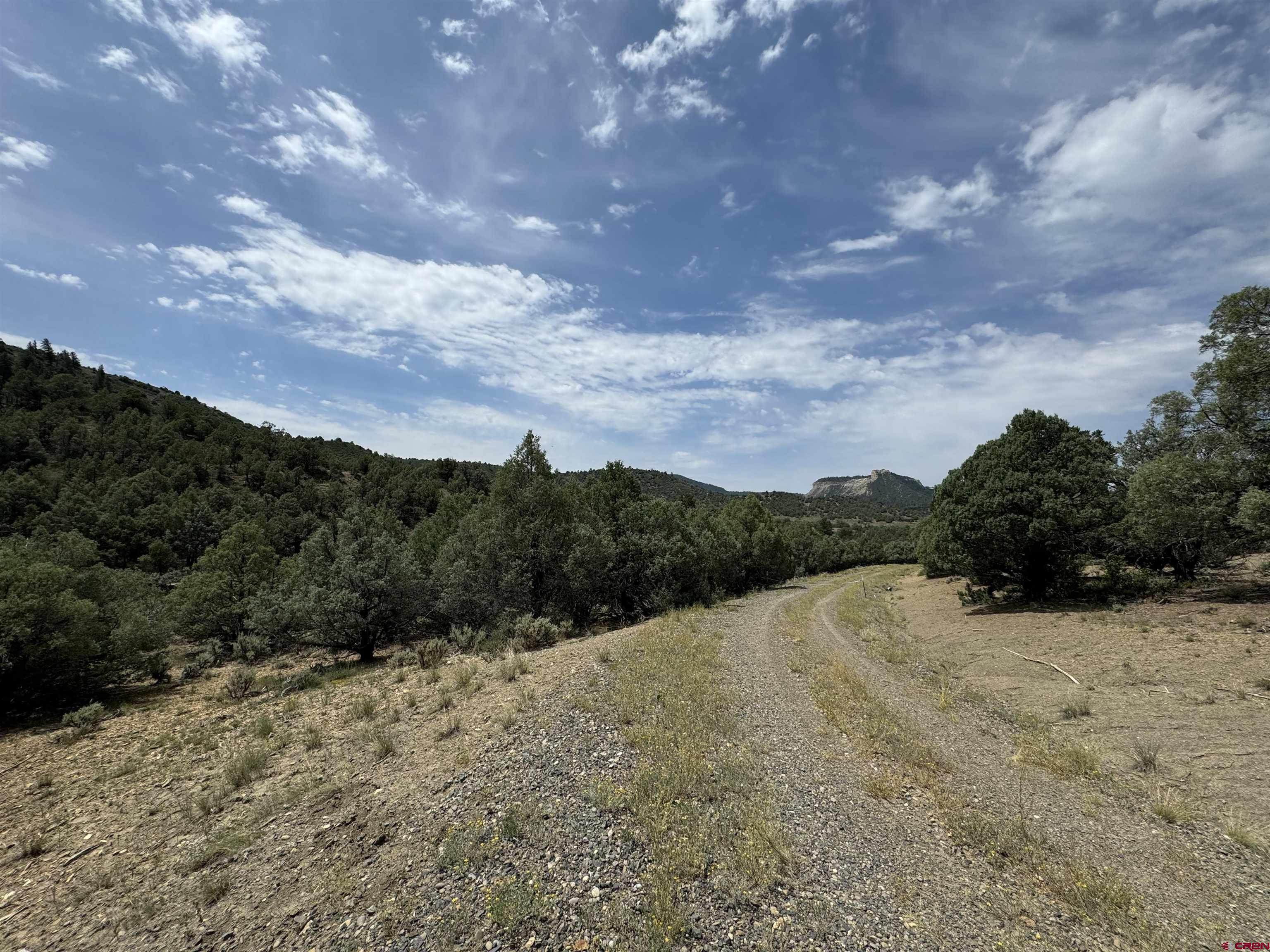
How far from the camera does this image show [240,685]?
20234mm

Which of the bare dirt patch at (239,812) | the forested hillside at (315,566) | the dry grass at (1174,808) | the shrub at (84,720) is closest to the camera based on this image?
the bare dirt patch at (239,812)

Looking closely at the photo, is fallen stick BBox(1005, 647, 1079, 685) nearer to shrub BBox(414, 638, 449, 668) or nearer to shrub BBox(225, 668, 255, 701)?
shrub BBox(414, 638, 449, 668)

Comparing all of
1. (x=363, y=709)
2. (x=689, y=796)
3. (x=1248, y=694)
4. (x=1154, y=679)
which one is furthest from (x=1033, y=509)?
(x=363, y=709)

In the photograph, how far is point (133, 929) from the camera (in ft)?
19.7

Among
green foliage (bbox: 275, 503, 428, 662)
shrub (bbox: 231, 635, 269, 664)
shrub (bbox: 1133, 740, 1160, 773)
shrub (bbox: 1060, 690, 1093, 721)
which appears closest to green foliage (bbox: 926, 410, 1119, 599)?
shrub (bbox: 1060, 690, 1093, 721)

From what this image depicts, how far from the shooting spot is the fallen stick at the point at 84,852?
7930 millimetres

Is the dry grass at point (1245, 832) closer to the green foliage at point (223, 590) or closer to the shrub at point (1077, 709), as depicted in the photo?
the shrub at point (1077, 709)

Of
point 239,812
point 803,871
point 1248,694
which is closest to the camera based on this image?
point 803,871

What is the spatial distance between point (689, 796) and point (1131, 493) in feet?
88.5

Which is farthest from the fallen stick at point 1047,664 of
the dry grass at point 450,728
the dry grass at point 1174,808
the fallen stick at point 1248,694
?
the dry grass at point 450,728

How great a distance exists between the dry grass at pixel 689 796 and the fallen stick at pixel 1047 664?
37.4 feet

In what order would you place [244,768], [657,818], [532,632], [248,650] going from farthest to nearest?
[248,650] → [532,632] → [244,768] → [657,818]

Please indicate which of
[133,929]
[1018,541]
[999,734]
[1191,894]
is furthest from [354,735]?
[1018,541]

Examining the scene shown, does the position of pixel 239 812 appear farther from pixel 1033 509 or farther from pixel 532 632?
pixel 1033 509
